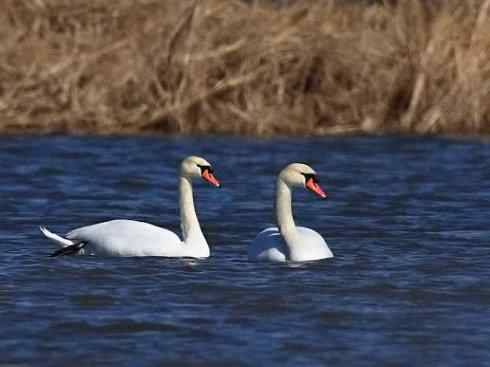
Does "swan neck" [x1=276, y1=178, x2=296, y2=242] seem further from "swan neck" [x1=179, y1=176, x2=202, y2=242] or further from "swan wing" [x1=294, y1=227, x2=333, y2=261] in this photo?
"swan neck" [x1=179, y1=176, x2=202, y2=242]

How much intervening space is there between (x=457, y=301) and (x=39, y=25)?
11986 mm

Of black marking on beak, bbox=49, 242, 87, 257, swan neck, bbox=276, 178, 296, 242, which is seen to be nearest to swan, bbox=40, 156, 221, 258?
black marking on beak, bbox=49, 242, 87, 257

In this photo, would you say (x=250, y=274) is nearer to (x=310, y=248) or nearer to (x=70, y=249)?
(x=310, y=248)

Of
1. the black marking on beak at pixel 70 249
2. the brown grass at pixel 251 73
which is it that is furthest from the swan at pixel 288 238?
the brown grass at pixel 251 73

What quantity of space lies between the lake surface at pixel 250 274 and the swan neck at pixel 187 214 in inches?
9.3

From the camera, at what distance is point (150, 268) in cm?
1002

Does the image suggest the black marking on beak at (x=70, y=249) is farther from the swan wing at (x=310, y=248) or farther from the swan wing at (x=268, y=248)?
the swan wing at (x=310, y=248)

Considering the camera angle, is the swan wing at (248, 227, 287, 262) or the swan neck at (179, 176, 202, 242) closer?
the swan wing at (248, 227, 287, 262)

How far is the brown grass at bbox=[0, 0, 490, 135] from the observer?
19125 millimetres

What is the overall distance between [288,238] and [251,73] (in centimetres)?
926

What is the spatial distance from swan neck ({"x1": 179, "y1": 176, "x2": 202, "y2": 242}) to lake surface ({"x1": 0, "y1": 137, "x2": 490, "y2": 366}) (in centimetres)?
24

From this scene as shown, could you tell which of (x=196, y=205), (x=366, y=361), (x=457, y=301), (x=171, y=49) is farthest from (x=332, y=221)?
(x=171, y=49)

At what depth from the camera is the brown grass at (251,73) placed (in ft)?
62.7

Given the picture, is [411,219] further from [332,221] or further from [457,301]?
[457,301]
